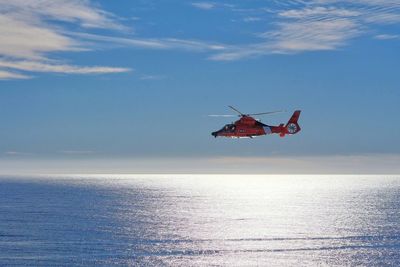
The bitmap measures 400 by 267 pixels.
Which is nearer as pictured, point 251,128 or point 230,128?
point 251,128

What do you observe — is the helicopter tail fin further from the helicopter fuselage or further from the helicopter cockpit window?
the helicopter cockpit window

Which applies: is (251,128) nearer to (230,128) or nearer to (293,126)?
(230,128)

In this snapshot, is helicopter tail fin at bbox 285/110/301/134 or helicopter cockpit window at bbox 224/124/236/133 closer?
helicopter cockpit window at bbox 224/124/236/133

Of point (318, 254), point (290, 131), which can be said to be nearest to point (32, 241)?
point (318, 254)

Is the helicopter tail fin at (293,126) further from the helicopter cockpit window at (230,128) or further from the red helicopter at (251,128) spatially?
the helicopter cockpit window at (230,128)

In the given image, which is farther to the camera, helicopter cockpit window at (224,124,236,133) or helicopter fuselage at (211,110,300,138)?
helicopter cockpit window at (224,124,236,133)

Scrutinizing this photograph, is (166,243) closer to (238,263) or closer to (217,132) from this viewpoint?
(238,263)

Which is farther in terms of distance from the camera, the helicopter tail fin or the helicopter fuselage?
the helicopter tail fin

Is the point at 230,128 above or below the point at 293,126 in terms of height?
below

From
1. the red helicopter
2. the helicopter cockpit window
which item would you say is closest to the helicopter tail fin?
the red helicopter

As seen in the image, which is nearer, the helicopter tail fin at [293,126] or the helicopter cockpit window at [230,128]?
the helicopter cockpit window at [230,128]

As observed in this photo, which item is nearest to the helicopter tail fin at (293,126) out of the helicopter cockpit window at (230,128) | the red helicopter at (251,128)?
the red helicopter at (251,128)

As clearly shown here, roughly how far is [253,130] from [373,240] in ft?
303

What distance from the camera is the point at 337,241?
17688 centimetres
